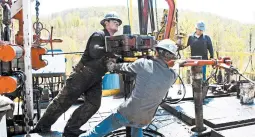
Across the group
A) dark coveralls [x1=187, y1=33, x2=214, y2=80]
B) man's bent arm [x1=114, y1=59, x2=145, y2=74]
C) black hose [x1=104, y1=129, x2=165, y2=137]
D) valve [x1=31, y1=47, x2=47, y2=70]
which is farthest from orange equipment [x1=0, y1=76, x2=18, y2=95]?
dark coveralls [x1=187, y1=33, x2=214, y2=80]

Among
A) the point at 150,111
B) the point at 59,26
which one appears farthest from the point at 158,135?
the point at 59,26

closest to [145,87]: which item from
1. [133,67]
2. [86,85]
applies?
[133,67]

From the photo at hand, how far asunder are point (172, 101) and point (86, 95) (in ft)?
6.70

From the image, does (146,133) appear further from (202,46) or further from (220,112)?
(202,46)

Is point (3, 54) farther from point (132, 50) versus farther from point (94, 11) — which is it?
point (94, 11)

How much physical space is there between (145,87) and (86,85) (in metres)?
1.07

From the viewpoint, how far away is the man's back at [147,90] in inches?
103

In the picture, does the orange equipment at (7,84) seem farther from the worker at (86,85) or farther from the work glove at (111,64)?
the work glove at (111,64)

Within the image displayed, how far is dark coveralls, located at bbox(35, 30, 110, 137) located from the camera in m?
3.29

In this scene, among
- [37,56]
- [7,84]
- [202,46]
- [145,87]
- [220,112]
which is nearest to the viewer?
[145,87]

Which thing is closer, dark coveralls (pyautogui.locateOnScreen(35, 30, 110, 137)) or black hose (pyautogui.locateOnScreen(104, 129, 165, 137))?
dark coveralls (pyautogui.locateOnScreen(35, 30, 110, 137))

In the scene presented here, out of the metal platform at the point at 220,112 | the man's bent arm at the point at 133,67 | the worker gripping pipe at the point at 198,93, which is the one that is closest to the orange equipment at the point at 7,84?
the man's bent arm at the point at 133,67

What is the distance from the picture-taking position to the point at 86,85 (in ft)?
11.2

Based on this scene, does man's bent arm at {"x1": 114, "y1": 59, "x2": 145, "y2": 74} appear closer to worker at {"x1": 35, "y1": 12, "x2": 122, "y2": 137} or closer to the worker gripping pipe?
worker at {"x1": 35, "y1": 12, "x2": 122, "y2": 137}
